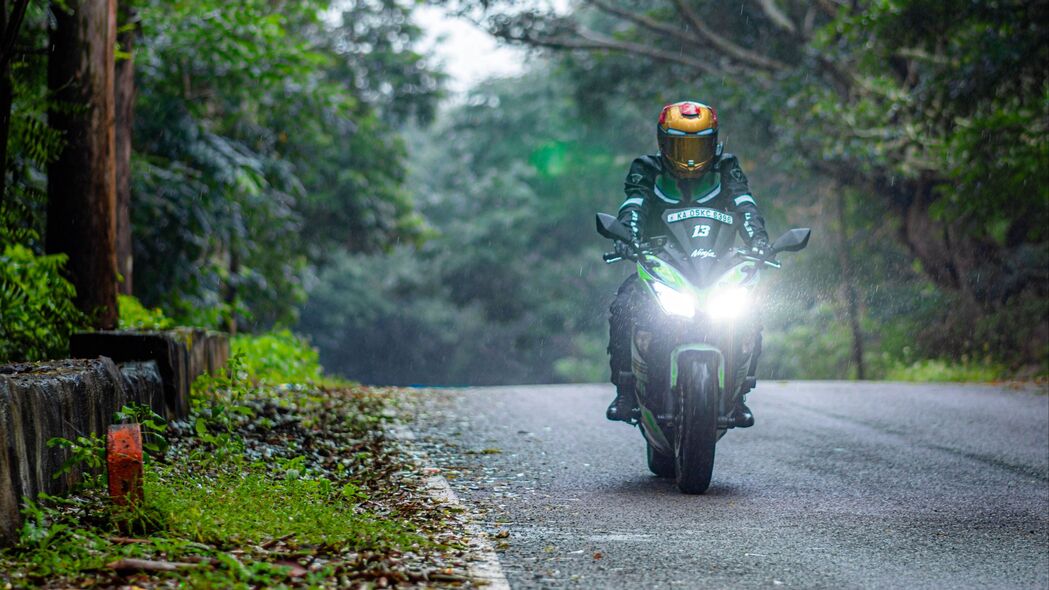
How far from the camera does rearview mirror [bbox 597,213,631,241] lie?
7418mm

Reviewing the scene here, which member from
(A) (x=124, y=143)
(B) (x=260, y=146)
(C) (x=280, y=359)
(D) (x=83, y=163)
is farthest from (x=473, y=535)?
(B) (x=260, y=146)

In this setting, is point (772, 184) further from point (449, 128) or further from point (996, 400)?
point (996, 400)

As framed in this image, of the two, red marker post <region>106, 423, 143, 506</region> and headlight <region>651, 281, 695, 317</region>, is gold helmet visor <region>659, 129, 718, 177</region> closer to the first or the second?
headlight <region>651, 281, 695, 317</region>

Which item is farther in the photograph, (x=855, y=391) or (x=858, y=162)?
(x=858, y=162)

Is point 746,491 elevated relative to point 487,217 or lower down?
lower down

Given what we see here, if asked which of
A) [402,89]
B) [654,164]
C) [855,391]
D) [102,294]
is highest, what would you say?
[402,89]

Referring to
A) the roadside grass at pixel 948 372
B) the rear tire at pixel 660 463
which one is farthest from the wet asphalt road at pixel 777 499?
the roadside grass at pixel 948 372

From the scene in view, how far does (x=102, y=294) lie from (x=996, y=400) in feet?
28.9

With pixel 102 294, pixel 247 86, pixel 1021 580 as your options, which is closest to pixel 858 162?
pixel 247 86

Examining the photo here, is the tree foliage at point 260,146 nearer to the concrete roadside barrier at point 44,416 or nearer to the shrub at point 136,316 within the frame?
the shrub at point 136,316

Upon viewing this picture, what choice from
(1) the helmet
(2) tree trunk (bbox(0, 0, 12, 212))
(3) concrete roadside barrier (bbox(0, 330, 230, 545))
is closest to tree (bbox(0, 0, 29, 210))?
(2) tree trunk (bbox(0, 0, 12, 212))

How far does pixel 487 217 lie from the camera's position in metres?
42.2

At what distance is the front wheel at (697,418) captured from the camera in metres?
6.96

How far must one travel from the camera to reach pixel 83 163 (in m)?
10.8
